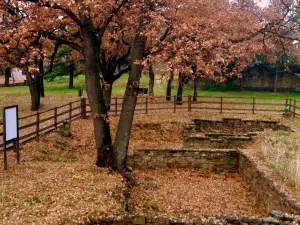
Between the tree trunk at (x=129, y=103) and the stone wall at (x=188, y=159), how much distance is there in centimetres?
252

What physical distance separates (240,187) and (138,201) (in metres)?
4.08

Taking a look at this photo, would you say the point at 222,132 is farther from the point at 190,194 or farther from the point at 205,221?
the point at 205,221

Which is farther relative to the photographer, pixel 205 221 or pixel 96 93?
pixel 96 93

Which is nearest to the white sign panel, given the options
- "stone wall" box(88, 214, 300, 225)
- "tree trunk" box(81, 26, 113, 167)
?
"tree trunk" box(81, 26, 113, 167)

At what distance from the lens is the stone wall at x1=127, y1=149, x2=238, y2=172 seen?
47.7 feet

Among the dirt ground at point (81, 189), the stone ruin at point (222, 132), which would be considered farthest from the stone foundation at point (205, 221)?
the stone ruin at point (222, 132)

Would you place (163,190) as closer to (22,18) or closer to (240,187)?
(240,187)

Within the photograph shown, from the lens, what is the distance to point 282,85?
136ft

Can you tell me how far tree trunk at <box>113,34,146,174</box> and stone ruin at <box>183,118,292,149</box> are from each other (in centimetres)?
532

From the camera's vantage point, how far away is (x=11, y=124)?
1031 centimetres

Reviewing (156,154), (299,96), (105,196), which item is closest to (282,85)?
(299,96)

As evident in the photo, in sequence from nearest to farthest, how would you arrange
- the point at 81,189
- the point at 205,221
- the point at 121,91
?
the point at 205,221 → the point at 81,189 → the point at 121,91

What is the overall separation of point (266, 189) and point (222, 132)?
9.48 meters

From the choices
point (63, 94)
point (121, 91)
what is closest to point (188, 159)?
point (63, 94)
